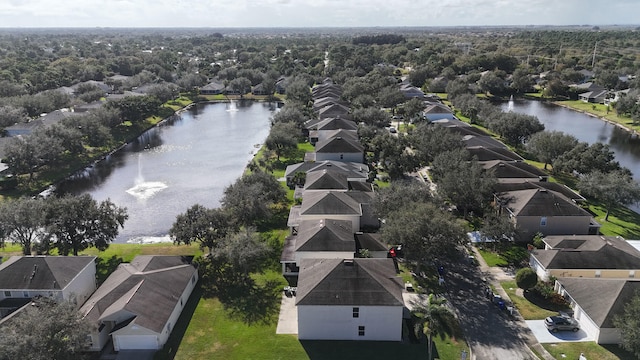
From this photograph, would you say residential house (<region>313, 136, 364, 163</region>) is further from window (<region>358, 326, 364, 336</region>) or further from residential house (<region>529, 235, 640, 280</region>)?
window (<region>358, 326, 364, 336</region>)

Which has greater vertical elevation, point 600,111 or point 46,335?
point 46,335

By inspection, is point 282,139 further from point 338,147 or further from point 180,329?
point 180,329

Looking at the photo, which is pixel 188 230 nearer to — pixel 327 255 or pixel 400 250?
pixel 327 255

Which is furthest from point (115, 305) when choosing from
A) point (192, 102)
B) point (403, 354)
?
point (192, 102)

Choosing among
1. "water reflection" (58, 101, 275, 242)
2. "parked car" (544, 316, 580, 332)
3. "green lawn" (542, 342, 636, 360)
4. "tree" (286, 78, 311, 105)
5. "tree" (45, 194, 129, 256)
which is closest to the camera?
"green lawn" (542, 342, 636, 360)

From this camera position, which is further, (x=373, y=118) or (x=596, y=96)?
(x=596, y=96)

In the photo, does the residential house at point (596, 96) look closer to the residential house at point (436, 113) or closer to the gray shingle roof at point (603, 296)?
the residential house at point (436, 113)

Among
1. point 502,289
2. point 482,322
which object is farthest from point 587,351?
point 502,289

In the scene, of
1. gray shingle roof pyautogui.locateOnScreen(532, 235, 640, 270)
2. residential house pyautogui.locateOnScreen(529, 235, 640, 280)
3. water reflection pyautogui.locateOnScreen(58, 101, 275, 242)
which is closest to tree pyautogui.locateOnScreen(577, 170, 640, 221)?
gray shingle roof pyautogui.locateOnScreen(532, 235, 640, 270)
